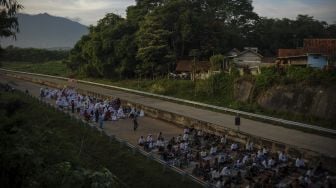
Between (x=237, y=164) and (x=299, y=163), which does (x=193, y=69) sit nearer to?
(x=237, y=164)

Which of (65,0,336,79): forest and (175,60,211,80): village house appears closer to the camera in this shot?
(175,60,211,80): village house

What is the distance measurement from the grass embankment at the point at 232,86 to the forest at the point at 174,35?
3208 mm

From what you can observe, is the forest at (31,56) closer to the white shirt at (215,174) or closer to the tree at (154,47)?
the tree at (154,47)

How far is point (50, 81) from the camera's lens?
6016 cm

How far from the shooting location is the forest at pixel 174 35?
44.2 meters

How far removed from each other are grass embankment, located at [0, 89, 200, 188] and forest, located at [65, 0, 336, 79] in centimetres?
1462

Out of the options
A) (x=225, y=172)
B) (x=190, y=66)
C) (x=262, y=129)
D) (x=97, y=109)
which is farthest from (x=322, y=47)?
(x=225, y=172)

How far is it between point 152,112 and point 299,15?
1511 inches

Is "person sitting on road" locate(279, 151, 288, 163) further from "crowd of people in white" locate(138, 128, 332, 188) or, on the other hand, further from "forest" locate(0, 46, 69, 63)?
"forest" locate(0, 46, 69, 63)

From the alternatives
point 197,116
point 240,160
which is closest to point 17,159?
point 240,160

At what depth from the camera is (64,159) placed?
514 inches

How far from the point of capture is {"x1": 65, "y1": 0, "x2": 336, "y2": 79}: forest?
4416 centimetres

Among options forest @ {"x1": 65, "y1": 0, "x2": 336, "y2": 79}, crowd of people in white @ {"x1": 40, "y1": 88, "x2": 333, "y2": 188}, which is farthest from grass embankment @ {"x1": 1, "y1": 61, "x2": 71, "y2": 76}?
crowd of people in white @ {"x1": 40, "y1": 88, "x2": 333, "y2": 188}

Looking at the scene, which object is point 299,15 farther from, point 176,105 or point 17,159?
point 17,159
